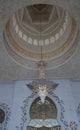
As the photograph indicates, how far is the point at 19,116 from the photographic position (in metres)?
12.6

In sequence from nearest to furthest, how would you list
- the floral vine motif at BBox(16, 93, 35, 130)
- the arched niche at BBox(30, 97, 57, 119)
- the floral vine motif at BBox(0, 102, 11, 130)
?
the floral vine motif at BBox(16, 93, 35, 130) → the floral vine motif at BBox(0, 102, 11, 130) → the arched niche at BBox(30, 97, 57, 119)

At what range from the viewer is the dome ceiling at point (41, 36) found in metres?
12.6

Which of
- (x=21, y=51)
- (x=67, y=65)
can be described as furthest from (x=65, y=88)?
(x=21, y=51)

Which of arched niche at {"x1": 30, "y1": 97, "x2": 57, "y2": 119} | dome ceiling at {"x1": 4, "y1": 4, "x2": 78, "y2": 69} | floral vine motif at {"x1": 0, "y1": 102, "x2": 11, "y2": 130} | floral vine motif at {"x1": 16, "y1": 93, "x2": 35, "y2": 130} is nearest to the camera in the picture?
floral vine motif at {"x1": 16, "y1": 93, "x2": 35, "y2": 130}

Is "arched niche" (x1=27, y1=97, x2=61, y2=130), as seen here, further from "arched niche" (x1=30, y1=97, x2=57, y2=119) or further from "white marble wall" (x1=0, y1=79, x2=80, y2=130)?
"white marble wall" (x1=0, y1=79, x2=80, y2=130)

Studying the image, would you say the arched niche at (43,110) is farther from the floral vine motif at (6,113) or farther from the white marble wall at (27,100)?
the floral vine motif at (6,113)

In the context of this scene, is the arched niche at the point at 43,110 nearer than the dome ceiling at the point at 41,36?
No

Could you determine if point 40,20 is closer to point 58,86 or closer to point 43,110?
point 58,86

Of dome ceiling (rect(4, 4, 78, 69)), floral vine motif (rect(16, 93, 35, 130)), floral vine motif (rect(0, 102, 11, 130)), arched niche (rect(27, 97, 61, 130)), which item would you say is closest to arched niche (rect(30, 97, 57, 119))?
arched niche (rect(27, 97, 61, 130))

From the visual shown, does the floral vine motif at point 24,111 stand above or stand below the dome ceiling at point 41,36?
below

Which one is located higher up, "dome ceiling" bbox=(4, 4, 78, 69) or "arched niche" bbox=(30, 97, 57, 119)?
"dome ceiling" bbox=(4, 4, 78, 69)

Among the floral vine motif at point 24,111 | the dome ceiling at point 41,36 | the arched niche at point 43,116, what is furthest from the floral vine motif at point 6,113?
the dome ceiling at point 41,36

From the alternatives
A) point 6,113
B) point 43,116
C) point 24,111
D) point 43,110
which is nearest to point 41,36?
point 43,110

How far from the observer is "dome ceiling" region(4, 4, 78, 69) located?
1258cm
